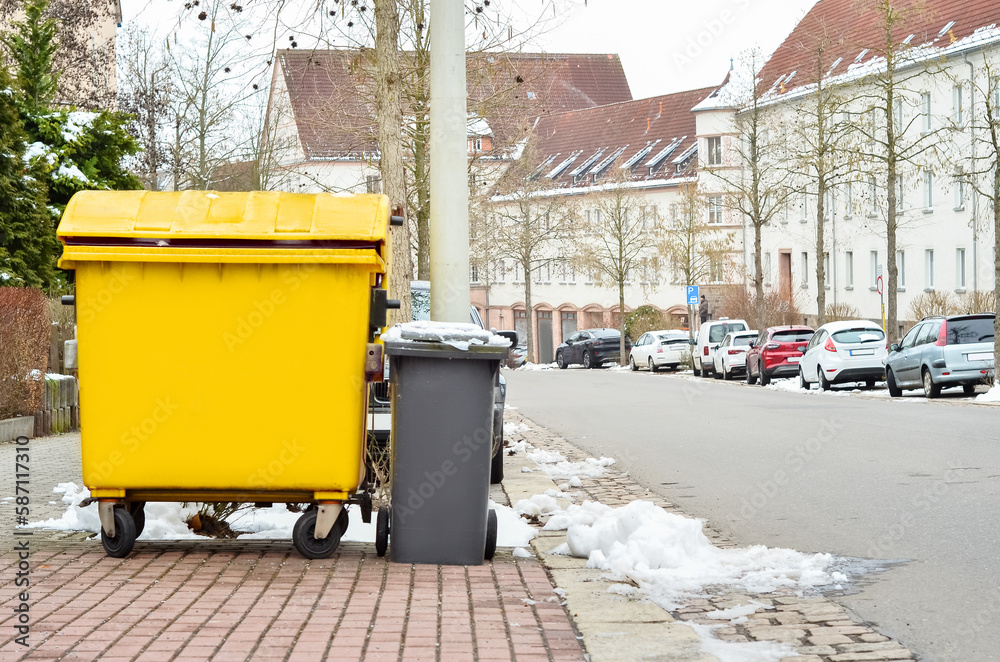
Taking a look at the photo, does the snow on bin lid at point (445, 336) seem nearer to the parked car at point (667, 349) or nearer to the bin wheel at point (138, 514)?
the bin wheel at point (138, 514)

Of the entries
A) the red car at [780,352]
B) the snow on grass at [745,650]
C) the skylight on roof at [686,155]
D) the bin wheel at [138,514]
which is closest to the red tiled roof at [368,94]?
the bin wheel at [138,514]

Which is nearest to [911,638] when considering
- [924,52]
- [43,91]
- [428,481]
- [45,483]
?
[428,481]

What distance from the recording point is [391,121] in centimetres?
1073

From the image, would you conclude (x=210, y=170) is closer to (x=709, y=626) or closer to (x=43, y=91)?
(x=43, y=91)

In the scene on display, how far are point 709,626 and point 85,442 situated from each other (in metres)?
3.38

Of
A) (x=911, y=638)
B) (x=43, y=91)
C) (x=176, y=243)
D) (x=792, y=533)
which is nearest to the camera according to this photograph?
(x=911, y=638)

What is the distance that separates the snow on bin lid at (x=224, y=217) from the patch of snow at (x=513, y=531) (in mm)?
1853

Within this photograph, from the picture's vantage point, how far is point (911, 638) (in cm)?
567

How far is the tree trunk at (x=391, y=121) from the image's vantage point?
414 inches

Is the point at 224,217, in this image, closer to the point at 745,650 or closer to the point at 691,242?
the point at 745,650

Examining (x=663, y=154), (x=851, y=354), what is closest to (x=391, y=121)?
(x=851, y=354)

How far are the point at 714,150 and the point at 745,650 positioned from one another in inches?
2631

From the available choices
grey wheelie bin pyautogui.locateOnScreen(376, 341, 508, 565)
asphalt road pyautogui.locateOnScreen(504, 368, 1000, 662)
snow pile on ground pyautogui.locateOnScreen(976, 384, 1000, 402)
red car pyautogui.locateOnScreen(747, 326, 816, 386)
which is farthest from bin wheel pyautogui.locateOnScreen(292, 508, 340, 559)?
red car pyautogui.locateOnScreen(747, 326, 816, 386)

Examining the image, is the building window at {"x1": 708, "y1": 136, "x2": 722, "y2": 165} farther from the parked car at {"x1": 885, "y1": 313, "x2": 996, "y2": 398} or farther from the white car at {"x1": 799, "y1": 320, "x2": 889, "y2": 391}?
the parked car at {"x1": 885, "y1": 313, "x2": 996, "y2": 398}
